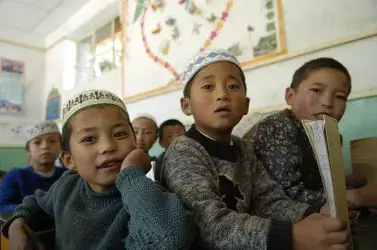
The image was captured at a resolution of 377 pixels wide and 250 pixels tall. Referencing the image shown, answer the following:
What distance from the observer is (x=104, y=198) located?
2.75 feet

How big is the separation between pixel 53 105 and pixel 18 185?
3326mm

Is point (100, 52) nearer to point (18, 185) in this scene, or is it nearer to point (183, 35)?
point (183, 35)

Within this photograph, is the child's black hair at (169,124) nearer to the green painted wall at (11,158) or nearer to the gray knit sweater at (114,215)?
the gray knit sweater at (114,215)

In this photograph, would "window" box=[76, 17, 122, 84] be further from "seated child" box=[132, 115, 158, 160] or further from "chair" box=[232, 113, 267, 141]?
"chair" box=[232, 113, 267, 141]

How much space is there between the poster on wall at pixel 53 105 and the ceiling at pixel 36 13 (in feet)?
3.26

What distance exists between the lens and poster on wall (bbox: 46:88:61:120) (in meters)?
4.73

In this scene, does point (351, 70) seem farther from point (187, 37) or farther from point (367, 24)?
point (187, 37)

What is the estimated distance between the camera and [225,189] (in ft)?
2.70

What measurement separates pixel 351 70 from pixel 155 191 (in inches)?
57.6

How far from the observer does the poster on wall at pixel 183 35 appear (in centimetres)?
205

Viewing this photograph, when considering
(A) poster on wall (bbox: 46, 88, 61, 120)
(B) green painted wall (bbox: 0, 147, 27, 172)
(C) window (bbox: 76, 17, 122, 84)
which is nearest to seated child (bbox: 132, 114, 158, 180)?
(C) window (bbox: 76, 17, 122, 84)

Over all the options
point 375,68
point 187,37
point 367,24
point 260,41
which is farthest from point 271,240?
point 187,37

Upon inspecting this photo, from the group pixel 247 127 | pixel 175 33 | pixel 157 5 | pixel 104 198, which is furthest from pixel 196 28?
pixel 104 198

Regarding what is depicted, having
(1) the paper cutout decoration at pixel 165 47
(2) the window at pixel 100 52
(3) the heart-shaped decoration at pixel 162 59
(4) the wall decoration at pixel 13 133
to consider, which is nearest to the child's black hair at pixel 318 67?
(3) the heart-shaped decoration at pixel 162 59
